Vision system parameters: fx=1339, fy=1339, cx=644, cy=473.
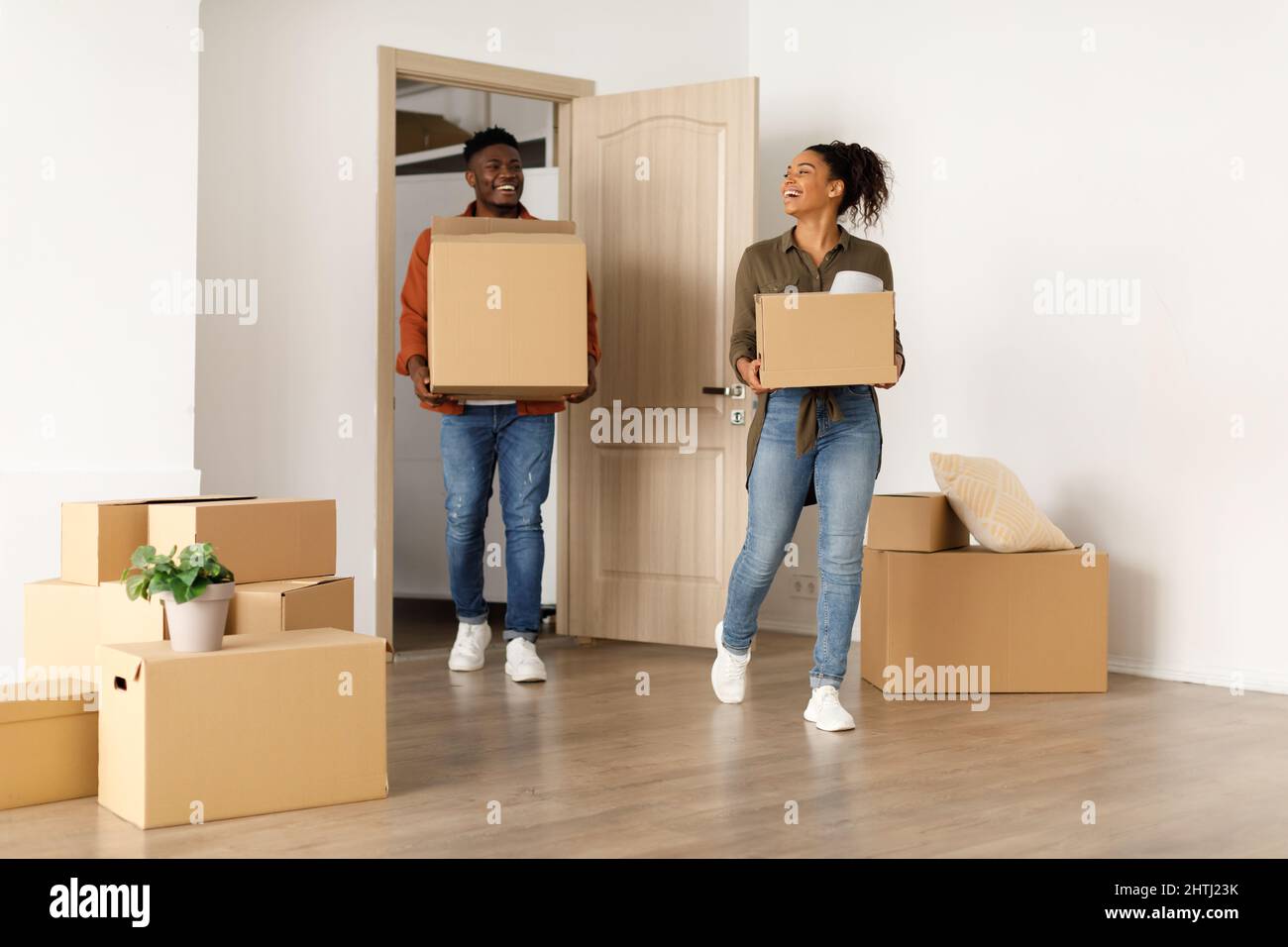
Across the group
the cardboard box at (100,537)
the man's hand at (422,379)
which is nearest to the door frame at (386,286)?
the man's hand at (422,379)

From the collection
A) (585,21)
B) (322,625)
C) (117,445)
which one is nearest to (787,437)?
(322,625)

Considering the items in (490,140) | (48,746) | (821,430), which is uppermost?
(490,140)

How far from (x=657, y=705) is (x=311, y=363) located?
1.51 metres

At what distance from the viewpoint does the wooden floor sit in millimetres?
2168

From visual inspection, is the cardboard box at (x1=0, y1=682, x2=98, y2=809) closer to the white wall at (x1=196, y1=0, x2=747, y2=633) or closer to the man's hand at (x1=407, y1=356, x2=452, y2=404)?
the man's hand at (x1=407, y1=356, x2=452, y2=404)

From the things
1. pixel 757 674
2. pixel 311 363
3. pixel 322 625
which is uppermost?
pixel 311 363

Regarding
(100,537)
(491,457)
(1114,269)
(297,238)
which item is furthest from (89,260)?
(1114,269)

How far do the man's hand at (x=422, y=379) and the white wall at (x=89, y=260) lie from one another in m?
0.58

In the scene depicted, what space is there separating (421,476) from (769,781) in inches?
127

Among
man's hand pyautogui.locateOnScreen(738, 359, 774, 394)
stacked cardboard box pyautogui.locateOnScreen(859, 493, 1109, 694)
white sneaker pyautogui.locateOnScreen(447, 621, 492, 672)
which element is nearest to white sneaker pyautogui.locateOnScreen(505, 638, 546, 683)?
white sneaker pyautogui.locateOnScreen(447, 621, 492, 672)

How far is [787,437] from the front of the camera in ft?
10.2

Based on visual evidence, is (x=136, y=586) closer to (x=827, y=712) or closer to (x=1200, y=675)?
(x=827, y=712)

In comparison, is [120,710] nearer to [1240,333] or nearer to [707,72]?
[1240,333]

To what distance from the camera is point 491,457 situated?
3.81 metres
